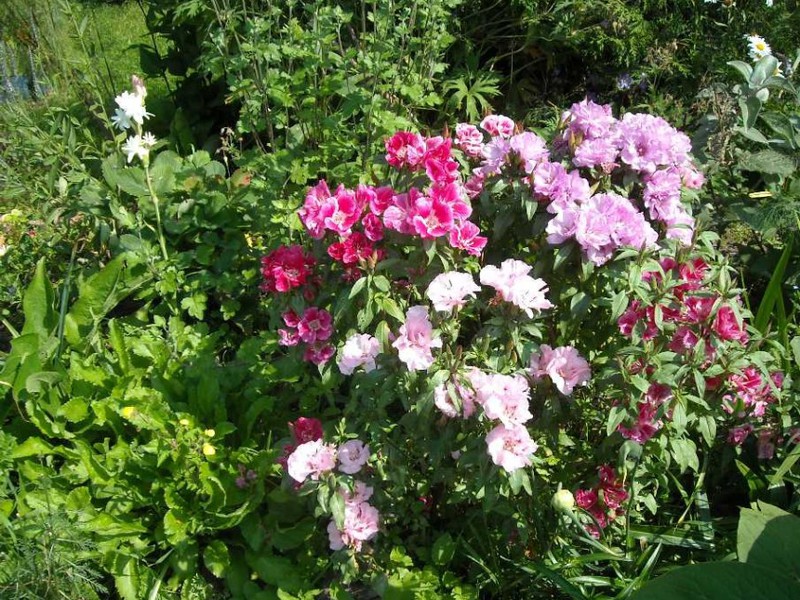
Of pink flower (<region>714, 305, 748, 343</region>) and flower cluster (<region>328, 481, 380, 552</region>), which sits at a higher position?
pink flower (<region>714, 305, 748, 343</region>)

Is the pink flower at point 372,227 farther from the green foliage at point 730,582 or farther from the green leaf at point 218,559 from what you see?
the green leaf at point 218,559

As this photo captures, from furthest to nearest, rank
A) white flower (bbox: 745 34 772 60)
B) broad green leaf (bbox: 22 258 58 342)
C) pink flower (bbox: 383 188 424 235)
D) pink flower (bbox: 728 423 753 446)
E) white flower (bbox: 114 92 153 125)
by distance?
white flower (bbox: 745 34 772 60), broad green leaf (bbox: 22 258 58 342), white flower (bbox: 114 92 153 125), pink flower (bbox: 728 423 753 446), pink flower (bbox: 383 188 424 235)

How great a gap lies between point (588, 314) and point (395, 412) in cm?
65

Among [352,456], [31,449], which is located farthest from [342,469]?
[31,449]

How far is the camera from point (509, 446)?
1957 millimetres

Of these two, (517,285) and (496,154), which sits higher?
(496,154)

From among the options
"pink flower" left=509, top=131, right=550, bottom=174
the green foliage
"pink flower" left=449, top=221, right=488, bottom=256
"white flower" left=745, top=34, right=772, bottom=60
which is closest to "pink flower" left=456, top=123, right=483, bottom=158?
"pink flower" left=509, top=131, right=550, bottom=174

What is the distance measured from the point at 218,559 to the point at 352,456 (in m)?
0.72

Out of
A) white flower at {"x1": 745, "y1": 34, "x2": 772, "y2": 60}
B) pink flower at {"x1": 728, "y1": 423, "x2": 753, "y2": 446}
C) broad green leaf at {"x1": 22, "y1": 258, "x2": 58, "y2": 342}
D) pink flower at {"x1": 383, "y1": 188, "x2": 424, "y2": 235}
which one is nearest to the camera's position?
pink flower at {"x1": 383, "y1": 188, "x2": 424, "y2": 235}

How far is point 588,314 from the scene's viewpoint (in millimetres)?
2312

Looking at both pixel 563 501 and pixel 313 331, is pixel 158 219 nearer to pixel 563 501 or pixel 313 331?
pixel 313 331

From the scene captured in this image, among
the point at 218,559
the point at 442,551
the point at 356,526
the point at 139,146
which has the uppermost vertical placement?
the point at 139,146

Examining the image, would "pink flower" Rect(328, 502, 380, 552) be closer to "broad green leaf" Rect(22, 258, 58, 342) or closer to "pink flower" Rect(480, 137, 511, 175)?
"pink flower" Rect(480, 137, 511, 175)

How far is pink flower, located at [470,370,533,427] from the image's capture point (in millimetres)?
1917
